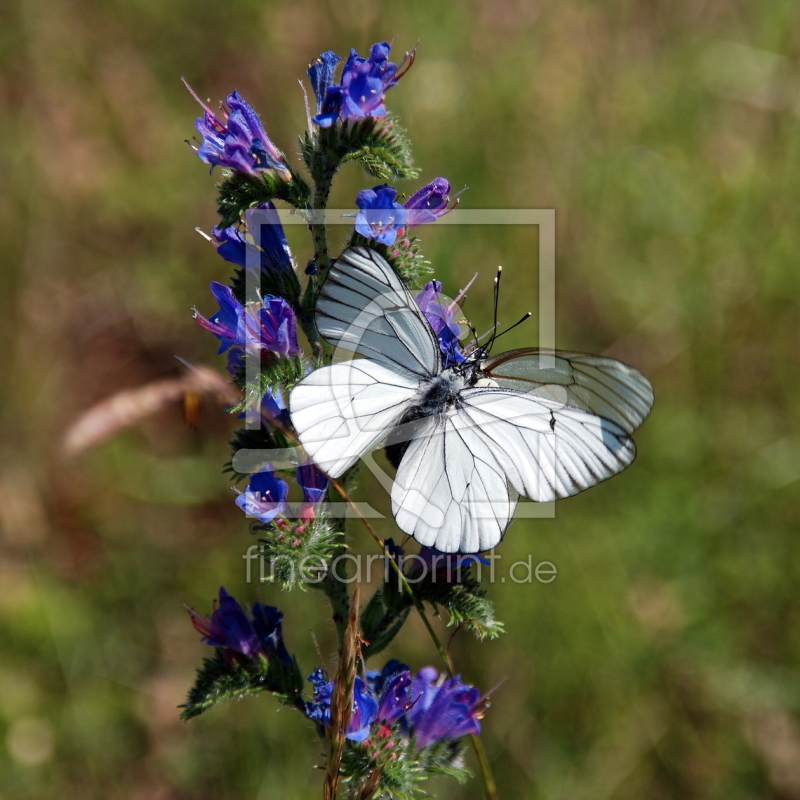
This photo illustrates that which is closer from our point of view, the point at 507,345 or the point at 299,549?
the point at 299,549

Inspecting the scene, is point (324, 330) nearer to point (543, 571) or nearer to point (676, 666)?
point (543, 571)

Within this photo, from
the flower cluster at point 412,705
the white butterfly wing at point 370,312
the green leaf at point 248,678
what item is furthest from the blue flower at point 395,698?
the white butterfly wing at point 370,312

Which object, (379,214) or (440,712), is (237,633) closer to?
(440,712)

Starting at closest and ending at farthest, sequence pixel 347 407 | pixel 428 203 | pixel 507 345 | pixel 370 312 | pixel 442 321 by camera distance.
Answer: pixel 370 312 < pixel 347 407 < pixel 428 203 < pixel 442 321 < pixel 507 345

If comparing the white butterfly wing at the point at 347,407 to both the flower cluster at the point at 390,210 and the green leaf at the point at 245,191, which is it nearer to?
the flower cluster at the point at 390,210

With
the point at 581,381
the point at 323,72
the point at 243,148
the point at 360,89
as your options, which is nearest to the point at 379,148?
the point at 360,89

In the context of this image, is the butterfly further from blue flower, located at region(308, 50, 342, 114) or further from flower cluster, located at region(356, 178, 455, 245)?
blue flower, located at region(308, 50, 342, 114)
